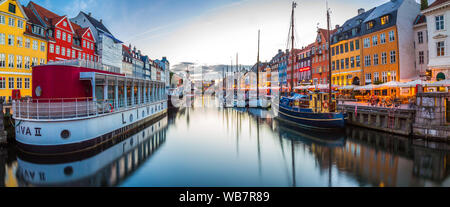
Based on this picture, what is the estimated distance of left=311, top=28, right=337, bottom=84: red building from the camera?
44000 millimetres

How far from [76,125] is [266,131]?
16834mm

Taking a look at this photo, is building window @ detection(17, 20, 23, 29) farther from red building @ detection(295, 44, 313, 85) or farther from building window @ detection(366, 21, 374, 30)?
red building @ detection(295, 44, 313, 85)

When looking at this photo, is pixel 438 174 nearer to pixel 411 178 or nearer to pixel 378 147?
pixel 411 178

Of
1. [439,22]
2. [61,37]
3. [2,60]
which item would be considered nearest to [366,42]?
[439,22]

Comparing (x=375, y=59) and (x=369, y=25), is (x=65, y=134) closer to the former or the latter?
(x=375, y=59)

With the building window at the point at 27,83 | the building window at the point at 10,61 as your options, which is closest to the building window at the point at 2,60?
the building window at the point at 10,61

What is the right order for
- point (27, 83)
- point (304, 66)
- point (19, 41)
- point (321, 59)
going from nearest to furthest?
point (19, 41) < point (27, 83) < point (321, 59) < point (304, 66)

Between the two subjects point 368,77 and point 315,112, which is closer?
point 315,112

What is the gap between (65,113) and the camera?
12.8m

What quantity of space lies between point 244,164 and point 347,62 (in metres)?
33.0

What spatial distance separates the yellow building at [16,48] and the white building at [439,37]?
46135 mm

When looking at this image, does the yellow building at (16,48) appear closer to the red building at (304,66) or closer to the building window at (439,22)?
the building window at (439,22)

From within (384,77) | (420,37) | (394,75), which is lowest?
(384,77)
